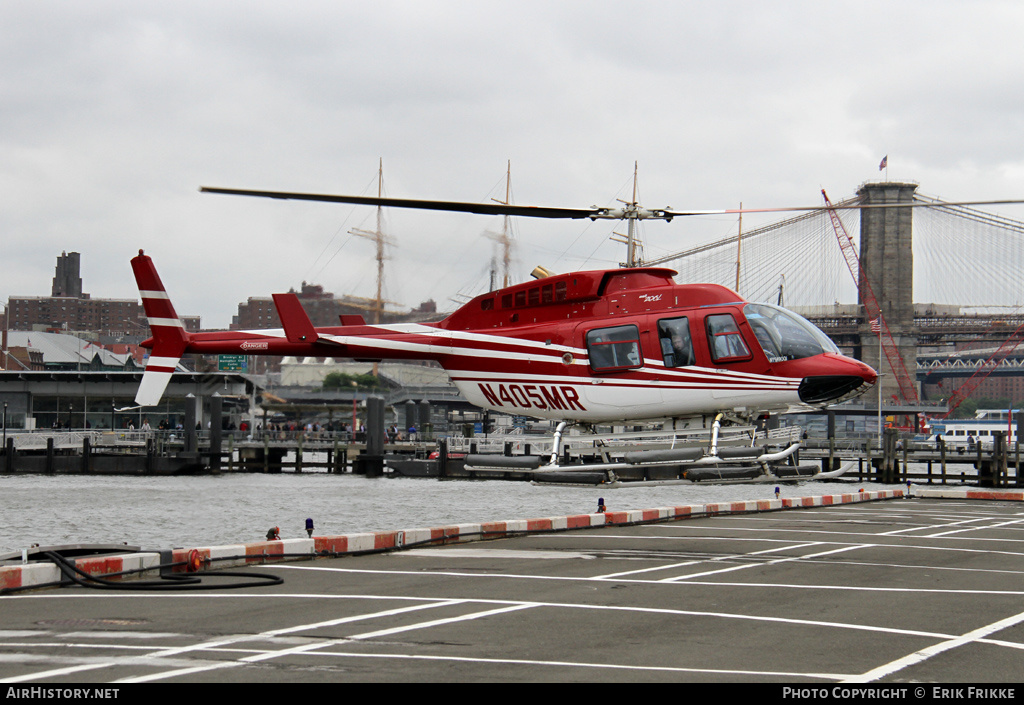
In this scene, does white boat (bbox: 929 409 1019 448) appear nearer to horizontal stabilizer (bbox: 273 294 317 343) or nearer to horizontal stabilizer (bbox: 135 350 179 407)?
horizontal stabilizer (bbox: 273 294 317 343)

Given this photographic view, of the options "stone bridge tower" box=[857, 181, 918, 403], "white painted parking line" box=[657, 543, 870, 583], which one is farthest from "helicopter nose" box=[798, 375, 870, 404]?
"stone bridge tower" box=[857, 181, 918, 403]

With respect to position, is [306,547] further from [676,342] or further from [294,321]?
[294,321]

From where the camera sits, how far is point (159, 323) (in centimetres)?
2486

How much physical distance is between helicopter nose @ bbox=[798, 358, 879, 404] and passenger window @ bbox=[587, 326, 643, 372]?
3.05 metres

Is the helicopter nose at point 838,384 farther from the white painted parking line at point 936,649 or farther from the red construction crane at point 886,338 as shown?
the red construction crane at point 886,338

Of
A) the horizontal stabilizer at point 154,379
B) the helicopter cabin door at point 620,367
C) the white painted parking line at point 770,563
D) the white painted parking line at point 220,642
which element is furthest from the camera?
the horizontal stabilizer at point 154,379

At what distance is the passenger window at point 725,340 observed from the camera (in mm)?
18328

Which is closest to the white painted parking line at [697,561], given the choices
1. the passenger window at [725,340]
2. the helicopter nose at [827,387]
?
the helicopter nose at [827,387]

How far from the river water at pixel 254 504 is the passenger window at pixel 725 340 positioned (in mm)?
3106

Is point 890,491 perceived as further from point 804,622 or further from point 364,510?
point 804,622

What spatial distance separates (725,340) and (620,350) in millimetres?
1996

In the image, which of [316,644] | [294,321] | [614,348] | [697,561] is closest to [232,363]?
[294,321]

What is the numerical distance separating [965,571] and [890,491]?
1984 centimetres

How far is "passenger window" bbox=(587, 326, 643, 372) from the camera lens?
1917 centimetres
